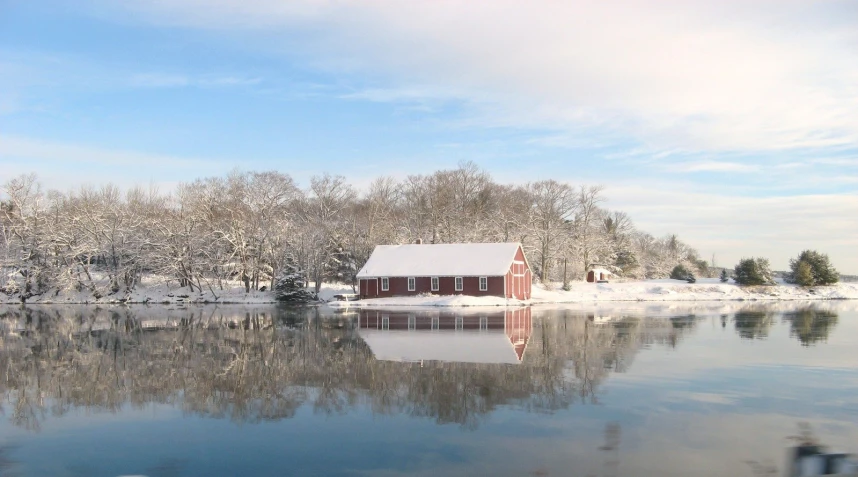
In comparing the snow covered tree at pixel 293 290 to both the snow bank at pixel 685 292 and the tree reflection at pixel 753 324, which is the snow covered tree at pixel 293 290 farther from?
the tree reflection at pixel 753 324

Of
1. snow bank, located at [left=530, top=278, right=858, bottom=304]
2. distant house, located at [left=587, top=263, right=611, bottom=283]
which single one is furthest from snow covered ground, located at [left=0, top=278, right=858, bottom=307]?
distant house, located at [left=587, top=263, right=611, bottom=283]

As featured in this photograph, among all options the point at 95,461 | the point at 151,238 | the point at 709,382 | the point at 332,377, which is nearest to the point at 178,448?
the point at 95,461

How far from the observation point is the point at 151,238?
58.9 meters

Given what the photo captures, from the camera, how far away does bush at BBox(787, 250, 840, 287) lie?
60.1 m

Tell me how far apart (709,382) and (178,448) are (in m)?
11.1

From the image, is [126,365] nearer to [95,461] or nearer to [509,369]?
[95,461]

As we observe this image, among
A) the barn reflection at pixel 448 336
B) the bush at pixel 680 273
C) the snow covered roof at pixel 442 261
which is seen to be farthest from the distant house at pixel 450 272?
the bush at pixel 680 273

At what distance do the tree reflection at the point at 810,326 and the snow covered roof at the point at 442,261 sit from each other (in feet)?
64.5

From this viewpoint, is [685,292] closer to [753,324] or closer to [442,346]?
[753,324]

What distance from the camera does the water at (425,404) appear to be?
9.11 meters

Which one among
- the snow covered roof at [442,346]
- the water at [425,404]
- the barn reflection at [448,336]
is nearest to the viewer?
the water at [425,404]

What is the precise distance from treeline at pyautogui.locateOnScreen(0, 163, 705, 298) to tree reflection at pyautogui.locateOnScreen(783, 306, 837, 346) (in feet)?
97.5

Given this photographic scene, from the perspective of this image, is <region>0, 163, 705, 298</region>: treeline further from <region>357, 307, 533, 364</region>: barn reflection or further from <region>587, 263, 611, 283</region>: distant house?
<region>357, 307, 533, 364</region>: barn reflection

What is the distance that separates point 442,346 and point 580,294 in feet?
117
